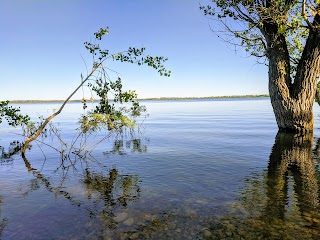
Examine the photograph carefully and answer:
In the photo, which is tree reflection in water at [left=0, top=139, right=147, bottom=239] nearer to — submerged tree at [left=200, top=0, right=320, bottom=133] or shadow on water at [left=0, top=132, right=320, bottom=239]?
shadow on water at [left=0, top=132, right=320, bottom=239]

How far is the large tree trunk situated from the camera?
22484mm

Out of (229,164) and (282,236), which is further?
(229,164)

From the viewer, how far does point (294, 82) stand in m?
23.5

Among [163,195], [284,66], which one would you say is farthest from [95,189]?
[284,66]

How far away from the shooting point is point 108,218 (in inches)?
308

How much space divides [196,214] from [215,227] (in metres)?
0.94

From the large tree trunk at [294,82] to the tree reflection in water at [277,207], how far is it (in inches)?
415

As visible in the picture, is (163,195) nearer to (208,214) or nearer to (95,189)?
(208,214)

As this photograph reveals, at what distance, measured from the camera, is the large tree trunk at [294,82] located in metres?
22.5

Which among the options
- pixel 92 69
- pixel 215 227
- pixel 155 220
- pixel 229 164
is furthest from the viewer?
pixel 92 69

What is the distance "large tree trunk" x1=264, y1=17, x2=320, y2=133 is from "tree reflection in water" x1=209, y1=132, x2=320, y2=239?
10.5 metres

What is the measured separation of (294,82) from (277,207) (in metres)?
18.0

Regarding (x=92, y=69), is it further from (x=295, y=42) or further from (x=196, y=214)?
(x=295, y=42)

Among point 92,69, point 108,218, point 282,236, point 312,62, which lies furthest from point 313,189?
point 312,62
